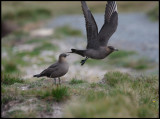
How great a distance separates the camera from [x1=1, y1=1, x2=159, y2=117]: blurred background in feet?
25.7

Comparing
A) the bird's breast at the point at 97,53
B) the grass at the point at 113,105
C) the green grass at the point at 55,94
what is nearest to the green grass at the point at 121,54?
the bird's breast at the point at 97,53

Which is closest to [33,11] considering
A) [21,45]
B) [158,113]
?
[21,45]

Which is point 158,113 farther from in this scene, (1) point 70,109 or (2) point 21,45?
(2) point 21,45

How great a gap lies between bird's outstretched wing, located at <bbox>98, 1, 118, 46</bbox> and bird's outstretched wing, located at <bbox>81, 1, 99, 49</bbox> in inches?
9.1

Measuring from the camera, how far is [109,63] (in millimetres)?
20828

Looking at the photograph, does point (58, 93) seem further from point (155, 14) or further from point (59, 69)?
point (155, 14)

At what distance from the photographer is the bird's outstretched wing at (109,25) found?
10.6m

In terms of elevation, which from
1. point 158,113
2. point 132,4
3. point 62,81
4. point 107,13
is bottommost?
point 158,113

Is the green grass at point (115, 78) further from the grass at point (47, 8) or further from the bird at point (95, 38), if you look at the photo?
the grass at point (47, 8)

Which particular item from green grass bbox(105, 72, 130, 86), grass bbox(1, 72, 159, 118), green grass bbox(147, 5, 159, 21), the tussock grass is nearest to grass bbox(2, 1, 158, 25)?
green grass bbox(147, 5, 159, 21)

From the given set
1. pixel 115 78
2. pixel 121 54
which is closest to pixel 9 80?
pixel 115 78

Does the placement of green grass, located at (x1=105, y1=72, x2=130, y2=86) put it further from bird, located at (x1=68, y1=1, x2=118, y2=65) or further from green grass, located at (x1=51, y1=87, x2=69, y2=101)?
green grass, located at (x1=51, y1=87, x2=69, y2=101)

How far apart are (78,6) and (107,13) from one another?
3705 centimetres

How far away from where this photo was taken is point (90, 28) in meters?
9.96
